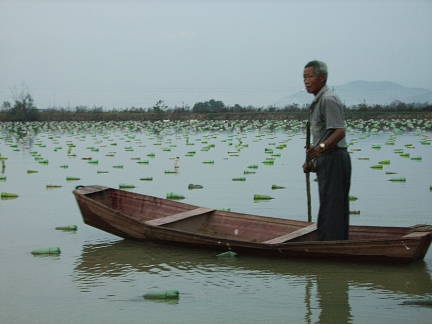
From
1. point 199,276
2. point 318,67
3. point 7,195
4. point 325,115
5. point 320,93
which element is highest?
point 318,67

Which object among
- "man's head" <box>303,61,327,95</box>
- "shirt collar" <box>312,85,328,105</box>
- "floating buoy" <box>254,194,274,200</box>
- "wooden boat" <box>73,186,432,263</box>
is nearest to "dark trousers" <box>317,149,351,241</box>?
"wooden boat" <box>73,186,432,263</box>

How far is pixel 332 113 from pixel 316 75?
1.19ft

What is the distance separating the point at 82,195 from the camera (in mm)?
7043

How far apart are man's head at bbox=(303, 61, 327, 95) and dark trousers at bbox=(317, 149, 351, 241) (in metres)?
0.57

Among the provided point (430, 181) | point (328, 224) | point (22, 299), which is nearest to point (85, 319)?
point (22, 299)

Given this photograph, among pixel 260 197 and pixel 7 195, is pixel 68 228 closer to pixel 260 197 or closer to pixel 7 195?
pixel 7 195

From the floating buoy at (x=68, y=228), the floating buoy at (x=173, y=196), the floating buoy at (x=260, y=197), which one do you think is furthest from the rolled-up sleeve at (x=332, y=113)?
the floating buoy at (x=173, y=196)

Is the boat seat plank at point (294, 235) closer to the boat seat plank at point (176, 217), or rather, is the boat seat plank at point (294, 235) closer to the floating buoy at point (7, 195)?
the boat seat plank at point (176, 217)

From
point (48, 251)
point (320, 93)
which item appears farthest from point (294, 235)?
point (48, 251)

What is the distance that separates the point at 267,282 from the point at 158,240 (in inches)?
59.7

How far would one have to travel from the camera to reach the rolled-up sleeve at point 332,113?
18.6 feet

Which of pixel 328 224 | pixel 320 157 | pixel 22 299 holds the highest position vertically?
pixel 320 157

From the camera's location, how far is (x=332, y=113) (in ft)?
18.6

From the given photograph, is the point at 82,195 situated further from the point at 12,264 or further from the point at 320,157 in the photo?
the point at 320,157
